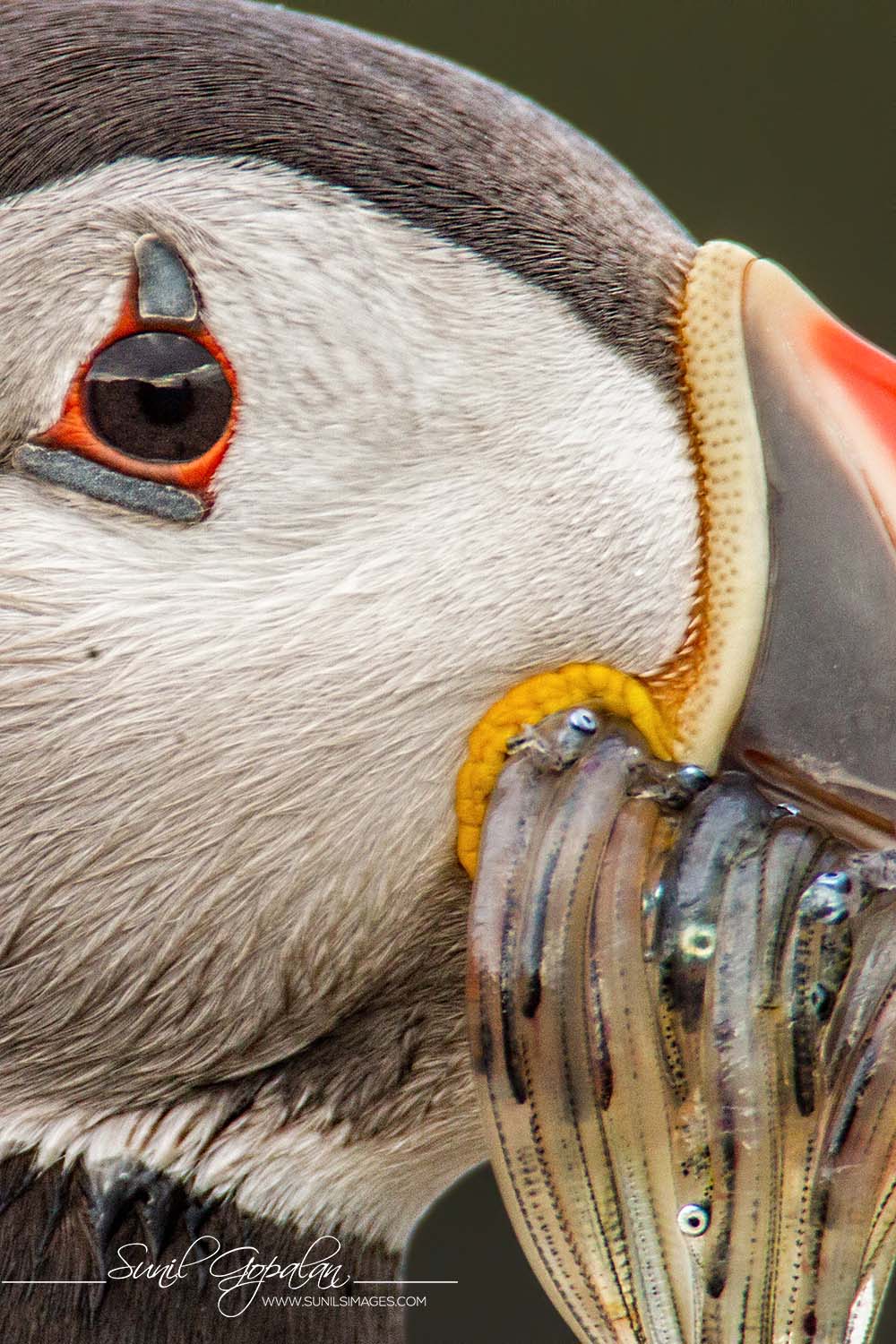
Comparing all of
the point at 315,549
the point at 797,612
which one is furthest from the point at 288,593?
the point at 797,612

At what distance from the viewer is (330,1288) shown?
1.27m

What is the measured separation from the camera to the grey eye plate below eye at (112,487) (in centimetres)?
102

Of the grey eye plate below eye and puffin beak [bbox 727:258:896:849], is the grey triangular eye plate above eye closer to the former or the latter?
the grey eye plate below eye

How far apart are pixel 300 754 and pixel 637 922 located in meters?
0.27

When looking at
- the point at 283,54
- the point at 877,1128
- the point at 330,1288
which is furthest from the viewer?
the point at 330,1288

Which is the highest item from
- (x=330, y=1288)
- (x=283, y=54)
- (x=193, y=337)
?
(x=283, y=54)

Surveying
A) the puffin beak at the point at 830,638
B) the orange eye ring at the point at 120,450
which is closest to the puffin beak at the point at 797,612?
the puffin beak at the point at 830,638

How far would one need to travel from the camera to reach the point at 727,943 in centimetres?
102

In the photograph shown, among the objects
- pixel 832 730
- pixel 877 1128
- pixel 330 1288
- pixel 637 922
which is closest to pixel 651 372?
pixel 832 730

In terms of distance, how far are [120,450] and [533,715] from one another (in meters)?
0.36

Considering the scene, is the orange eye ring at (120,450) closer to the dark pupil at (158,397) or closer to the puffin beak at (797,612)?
the dark pupil at (158,397)

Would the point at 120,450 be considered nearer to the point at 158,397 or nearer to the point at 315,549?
the point at 158,397

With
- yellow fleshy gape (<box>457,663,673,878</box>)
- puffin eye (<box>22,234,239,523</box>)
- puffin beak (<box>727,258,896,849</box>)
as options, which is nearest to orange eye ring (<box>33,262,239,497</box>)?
puffin eye (<box>22,234,239,523</box>)

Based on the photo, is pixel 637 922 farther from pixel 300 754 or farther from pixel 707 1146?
pixel 300 754
